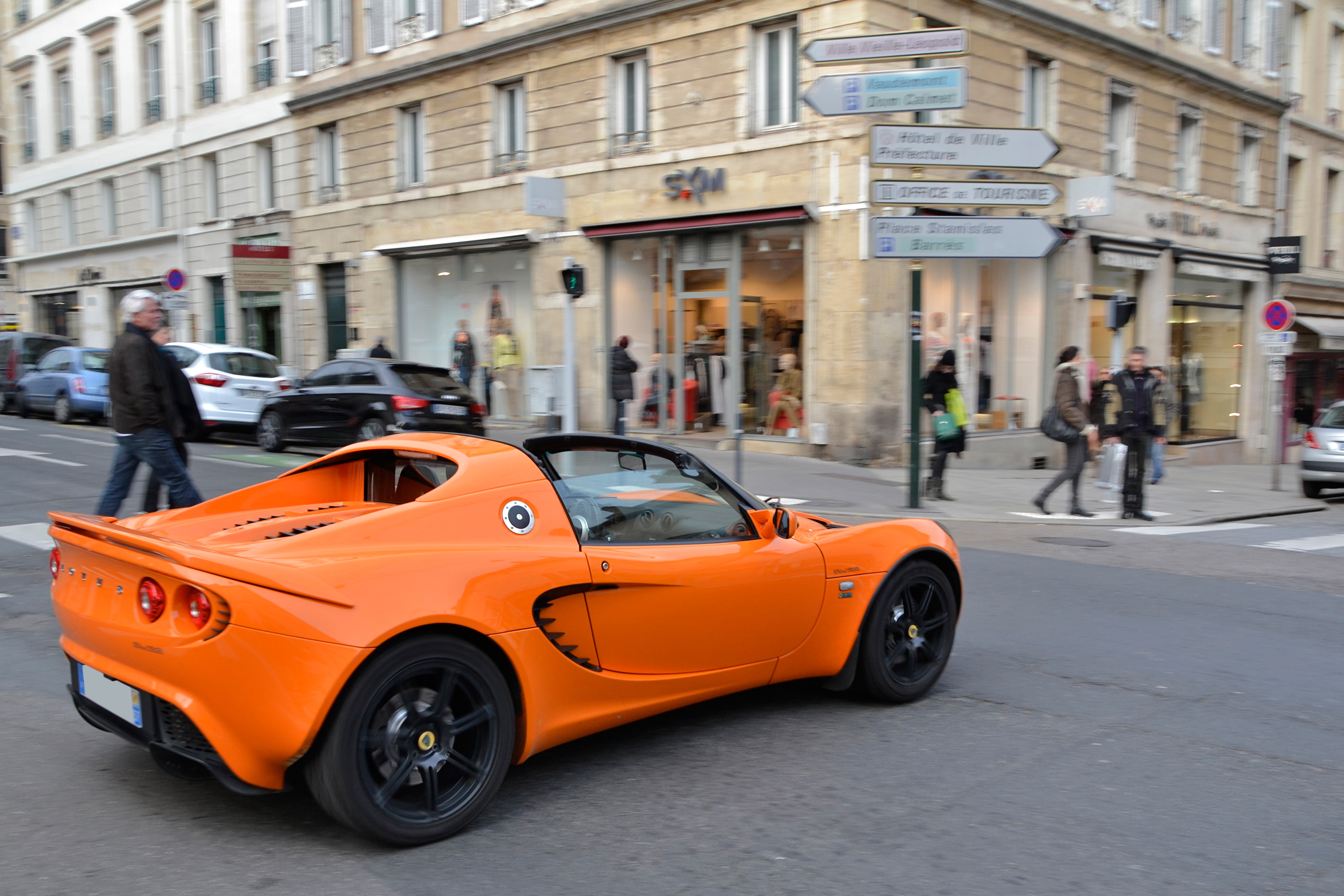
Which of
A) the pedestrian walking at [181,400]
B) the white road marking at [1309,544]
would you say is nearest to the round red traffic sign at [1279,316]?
the white road marking at [1309,544]

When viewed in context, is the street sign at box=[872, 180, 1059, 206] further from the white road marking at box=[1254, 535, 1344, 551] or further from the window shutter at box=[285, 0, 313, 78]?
the window shutter at box=[285, 0, 313, 78]

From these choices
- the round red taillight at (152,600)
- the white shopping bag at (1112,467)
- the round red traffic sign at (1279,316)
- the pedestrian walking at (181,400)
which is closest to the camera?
the round red taillight at (152,600)

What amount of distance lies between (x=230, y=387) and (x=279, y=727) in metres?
16.0

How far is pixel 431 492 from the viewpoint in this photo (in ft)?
12.5

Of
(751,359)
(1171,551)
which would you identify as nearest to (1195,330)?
(751,359)

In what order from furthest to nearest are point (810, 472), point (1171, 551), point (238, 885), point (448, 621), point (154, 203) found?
point (154, 203), point (810, 472), point (1171, 551), point (448, 621), point (238, 885)

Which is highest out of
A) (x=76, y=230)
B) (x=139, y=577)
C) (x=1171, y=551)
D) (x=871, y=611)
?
(x=76, y=230)

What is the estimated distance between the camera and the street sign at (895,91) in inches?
444

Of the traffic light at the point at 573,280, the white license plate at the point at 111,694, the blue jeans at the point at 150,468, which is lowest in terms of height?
the white license plate at the point at 111,694

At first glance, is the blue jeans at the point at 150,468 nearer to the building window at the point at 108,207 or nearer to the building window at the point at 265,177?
the building window at the point at 265,177

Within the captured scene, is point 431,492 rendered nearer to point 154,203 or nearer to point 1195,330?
point 1195,330

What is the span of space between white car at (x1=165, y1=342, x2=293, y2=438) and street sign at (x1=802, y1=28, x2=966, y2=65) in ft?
34.1

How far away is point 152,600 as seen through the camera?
344cm

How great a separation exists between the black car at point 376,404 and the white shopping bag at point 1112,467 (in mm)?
8395
